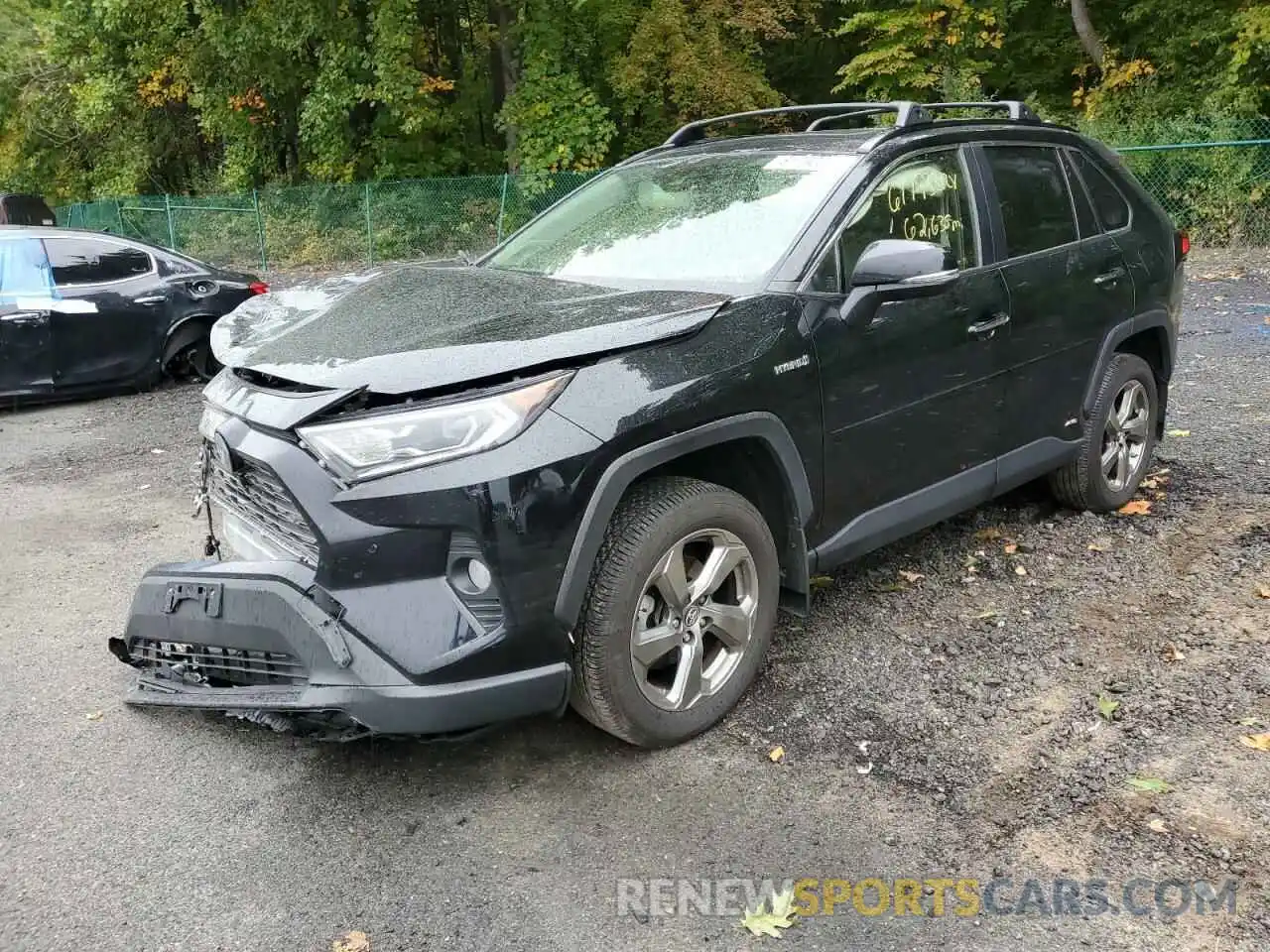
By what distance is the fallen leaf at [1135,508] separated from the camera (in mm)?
5270

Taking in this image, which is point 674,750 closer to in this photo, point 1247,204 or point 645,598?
point 645,598

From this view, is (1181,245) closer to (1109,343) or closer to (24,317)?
(1109,343)

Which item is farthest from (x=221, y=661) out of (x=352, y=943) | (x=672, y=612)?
(x=672, y=612)

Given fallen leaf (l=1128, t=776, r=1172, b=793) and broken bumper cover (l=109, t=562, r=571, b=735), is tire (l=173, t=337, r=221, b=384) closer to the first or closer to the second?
broken bumper cover (l=109, t=562, r=571, b=735)

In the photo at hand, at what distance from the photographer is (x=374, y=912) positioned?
2717 millimetres

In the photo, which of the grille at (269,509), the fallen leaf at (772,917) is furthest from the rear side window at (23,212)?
the fallen leaf at (772,917)

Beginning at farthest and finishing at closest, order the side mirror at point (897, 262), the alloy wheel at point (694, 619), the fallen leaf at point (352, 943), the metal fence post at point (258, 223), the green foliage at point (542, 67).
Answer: the metal fence post at point (258, 223)
the green foliage at point (542, 67)
the side mirror at point (897, 262)
the alloy wheel at point (694, 619)
the fallen leaf at point (352, 943)

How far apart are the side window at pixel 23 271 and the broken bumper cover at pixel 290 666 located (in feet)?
21.3

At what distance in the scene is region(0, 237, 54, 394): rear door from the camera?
8.42 meters

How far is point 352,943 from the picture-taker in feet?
8.56

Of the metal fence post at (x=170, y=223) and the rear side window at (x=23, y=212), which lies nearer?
the rear side window at (x=23, y=212)

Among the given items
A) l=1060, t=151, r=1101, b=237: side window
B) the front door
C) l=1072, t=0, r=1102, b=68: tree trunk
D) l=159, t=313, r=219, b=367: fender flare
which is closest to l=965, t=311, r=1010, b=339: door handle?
the front door

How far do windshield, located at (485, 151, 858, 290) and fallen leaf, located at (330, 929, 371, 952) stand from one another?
225 cm

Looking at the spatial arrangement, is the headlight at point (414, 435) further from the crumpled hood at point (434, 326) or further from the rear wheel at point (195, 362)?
the rear wheel at point (195, 362)
